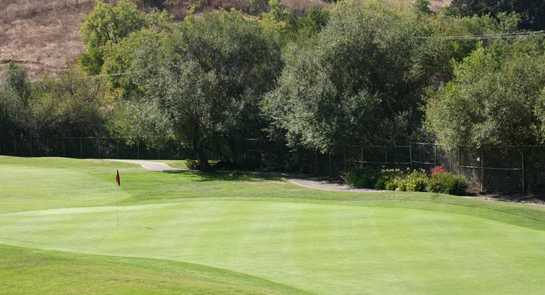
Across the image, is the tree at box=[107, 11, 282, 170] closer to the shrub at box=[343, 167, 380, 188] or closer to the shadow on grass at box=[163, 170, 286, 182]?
the shadow on grass at box=[163, 170, 286, 182]

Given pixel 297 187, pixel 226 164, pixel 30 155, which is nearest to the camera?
pixel 297 187

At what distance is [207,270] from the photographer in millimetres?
16250

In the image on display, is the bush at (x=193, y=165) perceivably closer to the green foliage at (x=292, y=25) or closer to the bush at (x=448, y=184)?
the green foliage at (x=292, y=25)

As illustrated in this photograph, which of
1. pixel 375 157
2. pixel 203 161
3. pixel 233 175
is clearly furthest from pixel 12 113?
pixel 375 157

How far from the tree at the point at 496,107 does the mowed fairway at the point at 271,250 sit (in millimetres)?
7670

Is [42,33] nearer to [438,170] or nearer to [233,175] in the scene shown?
[233,175]

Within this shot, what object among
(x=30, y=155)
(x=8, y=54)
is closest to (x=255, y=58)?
(x=30, y=155)

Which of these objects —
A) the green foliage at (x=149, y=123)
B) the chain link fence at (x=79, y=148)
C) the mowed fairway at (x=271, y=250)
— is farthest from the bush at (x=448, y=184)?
the chain link fence at (x=79, y=148)

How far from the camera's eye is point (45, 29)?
414ft

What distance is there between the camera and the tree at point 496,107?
3719 cm

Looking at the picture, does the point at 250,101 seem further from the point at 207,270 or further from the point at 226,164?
the point at 207,270

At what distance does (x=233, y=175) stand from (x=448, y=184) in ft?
57.0

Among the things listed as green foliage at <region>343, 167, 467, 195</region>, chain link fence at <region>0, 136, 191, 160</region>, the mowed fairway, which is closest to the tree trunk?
green foliage at <region>343, 167, 467, 195</region>

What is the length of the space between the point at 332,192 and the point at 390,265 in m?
22.8
